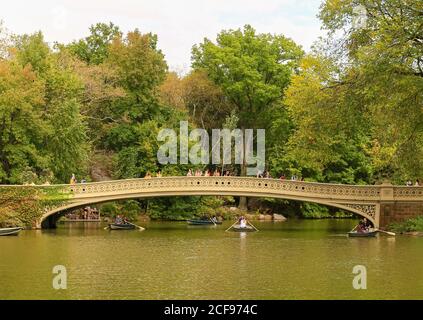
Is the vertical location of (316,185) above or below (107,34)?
below

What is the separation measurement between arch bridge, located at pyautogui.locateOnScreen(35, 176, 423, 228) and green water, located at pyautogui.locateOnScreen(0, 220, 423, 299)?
154 inches

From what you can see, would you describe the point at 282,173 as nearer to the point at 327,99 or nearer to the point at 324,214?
the point at 324,214

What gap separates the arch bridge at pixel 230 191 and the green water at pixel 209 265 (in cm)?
390

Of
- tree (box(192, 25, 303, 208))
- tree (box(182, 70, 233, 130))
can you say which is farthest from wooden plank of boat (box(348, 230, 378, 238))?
tree (box(182, 70, 233, 130))

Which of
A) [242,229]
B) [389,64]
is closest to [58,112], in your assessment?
[242,229]

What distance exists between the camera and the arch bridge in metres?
Result: 42.3

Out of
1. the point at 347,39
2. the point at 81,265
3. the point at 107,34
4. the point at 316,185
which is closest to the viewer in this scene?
the point at 81,265

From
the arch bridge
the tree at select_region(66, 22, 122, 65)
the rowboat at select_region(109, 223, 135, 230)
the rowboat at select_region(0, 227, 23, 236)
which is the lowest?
the rowboat at select_region(109, 223, 135, 230)

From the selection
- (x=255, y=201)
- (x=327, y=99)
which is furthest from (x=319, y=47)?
(x=255, y=201)

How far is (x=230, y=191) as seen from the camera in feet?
141

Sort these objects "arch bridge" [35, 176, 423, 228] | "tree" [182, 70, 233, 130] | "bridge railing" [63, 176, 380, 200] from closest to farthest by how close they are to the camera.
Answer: "arch bridge" [35, 176, 423, 228], "bridge railing" [63, 176, 380, 200], "tree" [182, 70, 233, 130]

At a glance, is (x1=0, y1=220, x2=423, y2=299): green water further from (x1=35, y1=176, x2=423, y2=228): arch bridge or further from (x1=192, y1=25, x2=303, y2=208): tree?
(x1=192, y1=25, x2=303, y2=208): tree

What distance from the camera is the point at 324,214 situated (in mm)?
62469
